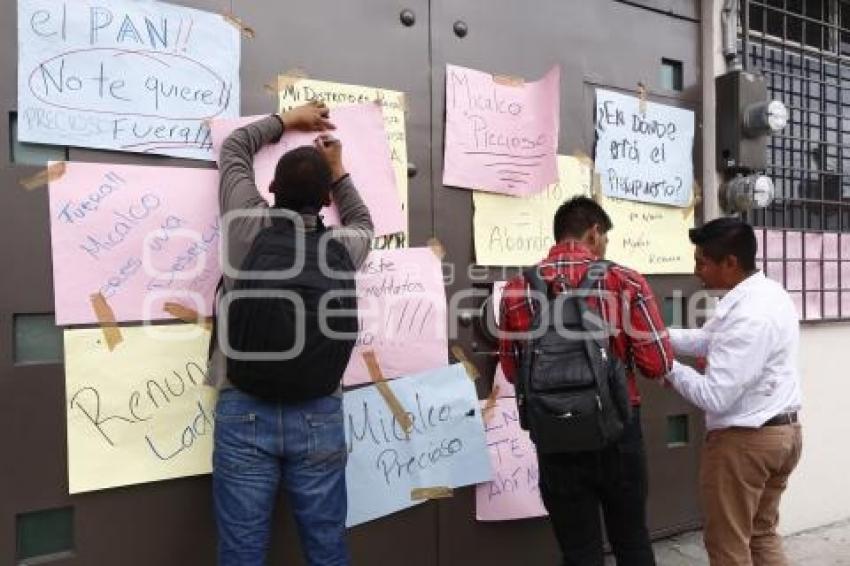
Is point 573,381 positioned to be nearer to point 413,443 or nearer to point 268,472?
point 413,443

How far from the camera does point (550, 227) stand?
10.4 ft

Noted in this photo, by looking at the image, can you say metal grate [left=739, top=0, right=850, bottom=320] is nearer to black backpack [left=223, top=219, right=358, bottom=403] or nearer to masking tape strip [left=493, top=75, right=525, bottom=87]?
masking tape strip [left=493, top=75, right=525, bottom=87]

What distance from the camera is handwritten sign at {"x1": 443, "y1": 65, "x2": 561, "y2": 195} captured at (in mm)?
2906

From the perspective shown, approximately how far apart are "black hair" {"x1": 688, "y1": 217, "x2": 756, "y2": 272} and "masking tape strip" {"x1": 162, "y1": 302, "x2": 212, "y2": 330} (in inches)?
70.5

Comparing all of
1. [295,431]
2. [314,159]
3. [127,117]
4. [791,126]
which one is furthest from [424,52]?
[791,126]

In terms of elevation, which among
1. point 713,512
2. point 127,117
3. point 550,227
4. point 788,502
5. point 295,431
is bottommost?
point 788,502

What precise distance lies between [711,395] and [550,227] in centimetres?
105

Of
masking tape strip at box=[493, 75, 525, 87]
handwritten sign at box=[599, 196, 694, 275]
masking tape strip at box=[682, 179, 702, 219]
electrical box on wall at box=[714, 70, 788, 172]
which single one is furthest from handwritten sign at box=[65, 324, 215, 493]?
electrical box on wall at box=[714, 70, 788, 172]

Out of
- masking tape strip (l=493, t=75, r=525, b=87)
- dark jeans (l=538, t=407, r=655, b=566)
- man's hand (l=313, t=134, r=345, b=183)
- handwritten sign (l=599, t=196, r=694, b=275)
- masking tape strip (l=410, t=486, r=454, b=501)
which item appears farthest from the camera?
handwritten sign (l=599, t=196, r=694, b=275)

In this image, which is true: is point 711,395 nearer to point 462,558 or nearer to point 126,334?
point 462,558

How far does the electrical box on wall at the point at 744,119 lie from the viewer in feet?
11.6

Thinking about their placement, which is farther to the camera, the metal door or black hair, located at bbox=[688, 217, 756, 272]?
the metal door

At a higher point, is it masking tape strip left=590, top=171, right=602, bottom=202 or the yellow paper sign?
the yellow paper sign

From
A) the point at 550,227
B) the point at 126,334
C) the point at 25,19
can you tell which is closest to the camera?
the point at 25,19
